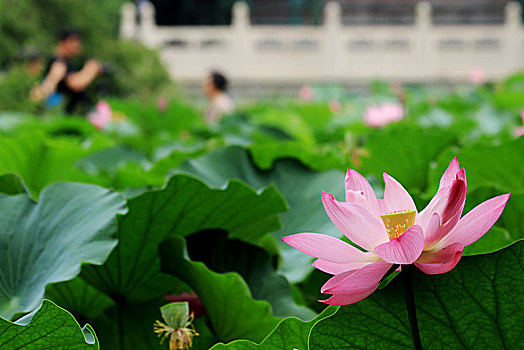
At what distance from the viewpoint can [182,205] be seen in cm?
56

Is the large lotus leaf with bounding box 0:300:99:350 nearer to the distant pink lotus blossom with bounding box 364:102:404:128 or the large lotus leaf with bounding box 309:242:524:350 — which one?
the large lotus leaf with bounding box 309:242:524:350

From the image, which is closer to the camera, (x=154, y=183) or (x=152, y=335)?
(x=152, y=335)

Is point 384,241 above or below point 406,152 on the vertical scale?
above

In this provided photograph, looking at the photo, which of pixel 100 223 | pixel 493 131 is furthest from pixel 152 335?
pixel 493 131

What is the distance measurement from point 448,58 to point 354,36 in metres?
1.74

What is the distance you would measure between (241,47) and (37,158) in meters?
10.1

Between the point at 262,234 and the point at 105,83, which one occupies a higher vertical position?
the point at 262,234

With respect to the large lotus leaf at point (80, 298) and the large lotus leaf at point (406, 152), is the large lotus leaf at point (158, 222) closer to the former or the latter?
the large lotus leaf at point (80, 298)

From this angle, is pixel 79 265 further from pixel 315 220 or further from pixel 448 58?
pixel 448 58

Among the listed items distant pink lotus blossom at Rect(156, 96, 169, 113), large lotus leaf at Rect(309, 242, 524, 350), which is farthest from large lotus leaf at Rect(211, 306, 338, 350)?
distant pink lotus blossom at Rect(156, 96, 169, 113)

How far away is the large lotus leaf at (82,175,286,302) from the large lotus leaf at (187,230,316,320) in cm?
3

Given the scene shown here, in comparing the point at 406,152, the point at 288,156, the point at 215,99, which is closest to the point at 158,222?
the point at 288,156

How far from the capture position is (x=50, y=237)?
1.68 feet

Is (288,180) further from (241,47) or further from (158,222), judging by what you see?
(241,47)
